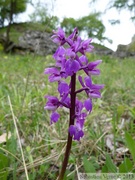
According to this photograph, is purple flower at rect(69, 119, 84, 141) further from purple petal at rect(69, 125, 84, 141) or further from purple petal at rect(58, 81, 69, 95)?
purple petal at rect(58, 81, 69, 95)

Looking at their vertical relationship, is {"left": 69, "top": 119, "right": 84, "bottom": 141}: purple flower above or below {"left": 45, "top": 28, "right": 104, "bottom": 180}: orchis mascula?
below

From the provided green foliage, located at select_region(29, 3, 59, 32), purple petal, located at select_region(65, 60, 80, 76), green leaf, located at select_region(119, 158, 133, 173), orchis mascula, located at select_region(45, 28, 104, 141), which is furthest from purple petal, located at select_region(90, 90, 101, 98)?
green foliage, located at select_region(29, 3, 59, 32)

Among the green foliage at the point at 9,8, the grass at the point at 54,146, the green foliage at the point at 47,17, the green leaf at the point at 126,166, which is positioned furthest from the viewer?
the green foliage at the point at 9,8

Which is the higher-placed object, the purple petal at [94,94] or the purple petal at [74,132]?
the purple petal at [94,94]

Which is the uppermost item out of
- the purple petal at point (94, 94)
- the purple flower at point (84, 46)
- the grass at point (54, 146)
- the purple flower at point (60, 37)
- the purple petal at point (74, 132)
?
the purple flower at point (60, 37)

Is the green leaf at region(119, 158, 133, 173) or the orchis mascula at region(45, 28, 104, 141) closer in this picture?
the orchis mascula at region(45, 28, 104, 141)

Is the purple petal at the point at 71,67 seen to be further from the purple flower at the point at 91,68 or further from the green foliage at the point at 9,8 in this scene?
the green foliage at the point at 9,8

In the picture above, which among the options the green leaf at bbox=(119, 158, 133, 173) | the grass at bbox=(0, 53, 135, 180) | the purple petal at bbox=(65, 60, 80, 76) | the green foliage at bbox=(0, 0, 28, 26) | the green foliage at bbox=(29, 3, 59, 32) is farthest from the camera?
the green foliage at bbox=(0, 0, 28, 26)

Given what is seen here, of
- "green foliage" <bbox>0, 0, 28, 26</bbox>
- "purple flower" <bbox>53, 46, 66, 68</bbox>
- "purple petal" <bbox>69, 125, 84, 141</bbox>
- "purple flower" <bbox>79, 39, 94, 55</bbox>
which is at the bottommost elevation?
"purple petal" <bbox>69, 125, 84, 141</bbox>

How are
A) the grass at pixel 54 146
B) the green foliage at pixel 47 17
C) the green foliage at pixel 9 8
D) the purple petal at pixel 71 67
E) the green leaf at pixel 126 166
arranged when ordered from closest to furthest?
the purple petal at pixel 71 67 < the green leaf at pixel 126 166 < the grass at pixel 54 146 < the green foliage at pixel 47 17 < the green foliage at pixel 9 8

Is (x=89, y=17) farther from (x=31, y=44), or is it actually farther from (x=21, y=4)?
(x=31, y=44)

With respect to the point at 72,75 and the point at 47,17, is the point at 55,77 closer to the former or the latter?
the point at 72,75

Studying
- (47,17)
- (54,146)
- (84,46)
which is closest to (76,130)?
(84,46)

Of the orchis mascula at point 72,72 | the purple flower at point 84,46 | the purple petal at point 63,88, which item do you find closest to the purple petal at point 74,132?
the orchis mascula at point 72,72
